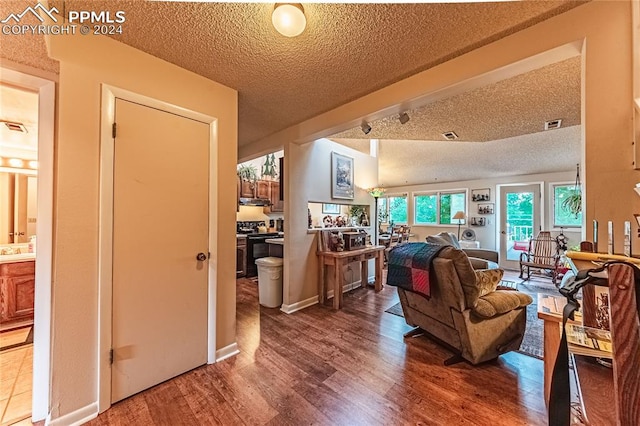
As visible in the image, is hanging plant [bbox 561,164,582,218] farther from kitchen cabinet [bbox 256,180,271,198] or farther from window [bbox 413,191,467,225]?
kitchen cabinet [bbox 256,180,271,198]

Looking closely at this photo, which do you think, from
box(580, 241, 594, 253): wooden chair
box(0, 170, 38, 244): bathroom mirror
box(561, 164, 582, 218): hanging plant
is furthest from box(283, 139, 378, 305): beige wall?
box(561, 164, 582, 218): hanging plant

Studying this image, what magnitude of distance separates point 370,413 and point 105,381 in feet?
5.64

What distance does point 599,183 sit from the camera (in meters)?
1.32

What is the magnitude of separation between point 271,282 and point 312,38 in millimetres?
2866

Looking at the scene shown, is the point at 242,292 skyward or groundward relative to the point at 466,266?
groundward

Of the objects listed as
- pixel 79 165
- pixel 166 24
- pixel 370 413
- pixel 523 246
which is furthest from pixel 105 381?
pixel 523 246

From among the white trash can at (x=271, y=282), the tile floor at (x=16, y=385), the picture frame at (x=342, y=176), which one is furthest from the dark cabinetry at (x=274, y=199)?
the tile floor at (x=16, y=385)

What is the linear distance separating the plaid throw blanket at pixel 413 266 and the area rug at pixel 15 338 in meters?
3.77

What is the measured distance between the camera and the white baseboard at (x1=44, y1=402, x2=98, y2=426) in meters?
1.44

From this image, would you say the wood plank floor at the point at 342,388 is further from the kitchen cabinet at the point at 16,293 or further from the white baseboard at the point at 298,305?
the kitchen cabinet at the point at 16,293

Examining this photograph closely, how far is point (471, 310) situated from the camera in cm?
200

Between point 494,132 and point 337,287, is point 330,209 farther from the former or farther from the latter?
point 494,132

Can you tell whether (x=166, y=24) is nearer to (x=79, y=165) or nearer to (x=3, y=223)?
(x=79, y=165)

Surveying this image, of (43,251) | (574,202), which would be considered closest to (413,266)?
(43,251)
